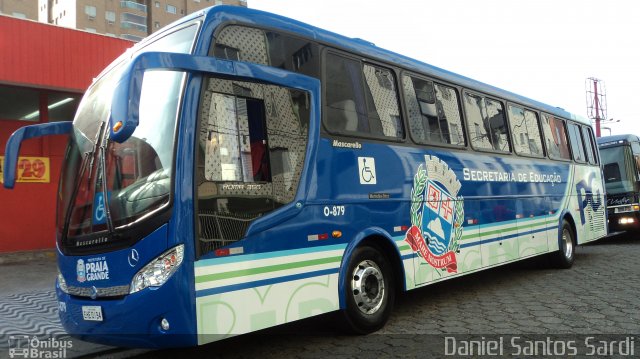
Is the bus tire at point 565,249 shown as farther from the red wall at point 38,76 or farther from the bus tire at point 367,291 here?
the red wall at point 38,76

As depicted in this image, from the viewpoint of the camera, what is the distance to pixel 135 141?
163 inches

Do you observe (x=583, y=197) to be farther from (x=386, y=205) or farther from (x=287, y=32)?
(x=287, y=32)

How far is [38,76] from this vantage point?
11328 mm

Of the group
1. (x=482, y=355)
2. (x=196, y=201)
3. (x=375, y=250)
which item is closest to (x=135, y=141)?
(x=196, y=201)

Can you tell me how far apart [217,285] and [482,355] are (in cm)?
239

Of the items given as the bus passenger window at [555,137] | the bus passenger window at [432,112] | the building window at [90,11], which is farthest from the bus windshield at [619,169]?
the building window at [90,11]

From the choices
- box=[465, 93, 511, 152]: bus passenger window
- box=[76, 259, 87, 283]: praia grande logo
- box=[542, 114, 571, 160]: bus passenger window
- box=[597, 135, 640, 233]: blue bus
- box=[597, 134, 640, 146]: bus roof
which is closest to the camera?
box=[76, 259, 87, 283]: praia grande logo

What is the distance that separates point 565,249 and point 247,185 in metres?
7.92

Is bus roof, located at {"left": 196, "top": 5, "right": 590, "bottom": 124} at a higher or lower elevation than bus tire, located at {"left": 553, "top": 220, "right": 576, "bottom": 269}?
higher

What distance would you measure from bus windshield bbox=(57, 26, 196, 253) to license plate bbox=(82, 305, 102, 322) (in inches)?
19.4

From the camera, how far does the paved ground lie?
16.4 ft

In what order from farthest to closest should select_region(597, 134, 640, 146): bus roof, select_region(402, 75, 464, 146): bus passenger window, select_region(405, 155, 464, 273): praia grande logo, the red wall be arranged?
select_region(597, 134, 640, 146): bus roof, the red wall, select_region(402, 75, 464, 146): bus passenger window, select_region(405, 155, 464, 273): praia grande logo

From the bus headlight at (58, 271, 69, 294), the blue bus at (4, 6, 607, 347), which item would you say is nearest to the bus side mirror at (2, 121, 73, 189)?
the blue bus at (4, 6, 607, 347)

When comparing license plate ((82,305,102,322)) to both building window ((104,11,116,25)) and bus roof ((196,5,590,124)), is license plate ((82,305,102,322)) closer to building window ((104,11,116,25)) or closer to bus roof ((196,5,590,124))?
bus roof ((196,5,590,124))
